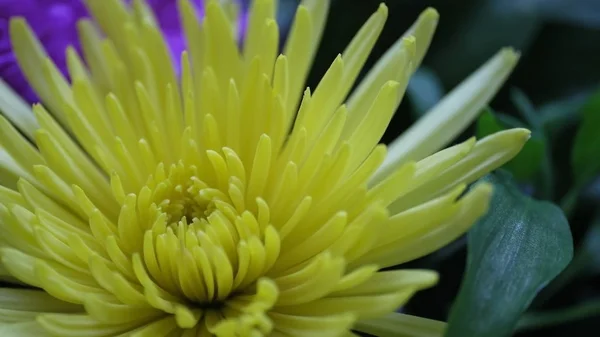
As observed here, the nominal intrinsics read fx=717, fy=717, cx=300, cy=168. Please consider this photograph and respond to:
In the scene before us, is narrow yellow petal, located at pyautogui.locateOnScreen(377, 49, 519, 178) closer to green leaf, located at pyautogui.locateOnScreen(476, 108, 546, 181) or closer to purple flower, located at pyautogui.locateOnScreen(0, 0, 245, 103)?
green leaf, located at pyautogui.locateOnScreen(476, 108, 546, 181)

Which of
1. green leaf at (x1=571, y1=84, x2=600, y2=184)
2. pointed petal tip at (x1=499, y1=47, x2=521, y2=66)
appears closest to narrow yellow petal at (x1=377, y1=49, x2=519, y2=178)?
pointed petal tip at (x1=499, y1=47, x2=521, y2=66)

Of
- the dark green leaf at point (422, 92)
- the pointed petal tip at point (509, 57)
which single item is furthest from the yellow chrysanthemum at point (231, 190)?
the dark green leaf at point (422, 92)

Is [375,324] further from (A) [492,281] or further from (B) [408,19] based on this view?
(B) [408,19]

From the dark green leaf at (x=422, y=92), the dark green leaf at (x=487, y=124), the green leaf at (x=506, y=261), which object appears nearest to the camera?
the green leaf at (x=506, y=261)

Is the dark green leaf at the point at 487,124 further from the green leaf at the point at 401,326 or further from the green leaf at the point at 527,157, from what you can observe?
the green leaf at the point at 401,326

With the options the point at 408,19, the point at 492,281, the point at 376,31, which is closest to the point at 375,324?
the point at 492,281

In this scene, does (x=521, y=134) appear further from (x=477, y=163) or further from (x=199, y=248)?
(x=199, y=248)
